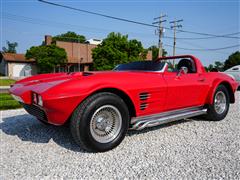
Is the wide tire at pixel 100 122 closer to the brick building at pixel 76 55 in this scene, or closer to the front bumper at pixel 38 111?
the front bumper at pixel 38 111

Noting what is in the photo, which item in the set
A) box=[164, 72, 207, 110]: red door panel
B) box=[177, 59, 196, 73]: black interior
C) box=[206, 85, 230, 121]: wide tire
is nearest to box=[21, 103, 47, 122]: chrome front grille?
box=[164, 72, 207, 110]: red door panel

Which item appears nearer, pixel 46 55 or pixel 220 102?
pixel 220 102

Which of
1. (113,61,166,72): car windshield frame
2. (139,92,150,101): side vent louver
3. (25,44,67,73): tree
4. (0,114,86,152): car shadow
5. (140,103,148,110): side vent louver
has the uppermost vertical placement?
(25,44,67,73): tree

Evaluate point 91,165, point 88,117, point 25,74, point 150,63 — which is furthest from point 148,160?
point 25,74

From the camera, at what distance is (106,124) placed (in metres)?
2.93

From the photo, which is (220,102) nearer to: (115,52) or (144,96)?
(144,96)

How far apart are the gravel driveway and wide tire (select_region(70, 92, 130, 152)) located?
16 centimetres

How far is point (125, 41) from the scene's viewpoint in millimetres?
30766

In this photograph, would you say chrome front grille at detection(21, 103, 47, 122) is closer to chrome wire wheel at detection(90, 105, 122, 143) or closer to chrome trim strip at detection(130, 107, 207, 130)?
chrome wire wheel at detection(90, 105, 122, 143)

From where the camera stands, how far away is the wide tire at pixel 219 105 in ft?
14.4

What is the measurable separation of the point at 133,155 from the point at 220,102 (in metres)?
2.85

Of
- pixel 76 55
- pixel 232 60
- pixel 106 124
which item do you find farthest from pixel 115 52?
pixel 232 60

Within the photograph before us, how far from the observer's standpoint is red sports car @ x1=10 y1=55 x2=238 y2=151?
2588mm

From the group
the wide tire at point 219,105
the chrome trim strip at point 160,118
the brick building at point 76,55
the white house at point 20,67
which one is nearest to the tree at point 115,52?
the brick building at point 76,55
